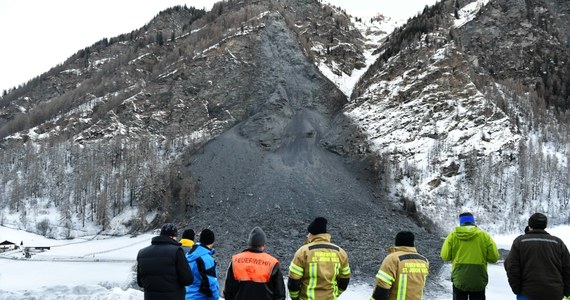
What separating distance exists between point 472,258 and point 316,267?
7.51ft

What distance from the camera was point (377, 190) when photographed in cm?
4075

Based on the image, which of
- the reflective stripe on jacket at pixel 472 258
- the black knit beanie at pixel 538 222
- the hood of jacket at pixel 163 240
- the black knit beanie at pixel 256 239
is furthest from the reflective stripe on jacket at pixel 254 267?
the black knit beanie at pixel 538 222

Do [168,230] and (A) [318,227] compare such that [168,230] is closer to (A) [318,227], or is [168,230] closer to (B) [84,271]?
(A) [318,227]

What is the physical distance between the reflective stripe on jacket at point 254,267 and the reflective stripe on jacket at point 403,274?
129cm

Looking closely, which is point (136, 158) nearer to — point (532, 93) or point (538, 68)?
point (532, 93)

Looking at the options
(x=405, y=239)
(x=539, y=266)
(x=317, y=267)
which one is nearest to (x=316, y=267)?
(x=317, y=267)

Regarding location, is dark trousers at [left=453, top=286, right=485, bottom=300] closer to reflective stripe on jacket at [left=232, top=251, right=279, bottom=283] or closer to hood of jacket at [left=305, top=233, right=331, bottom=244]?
hood of jacket at [left=305, top=233, right=331, bottom=244]

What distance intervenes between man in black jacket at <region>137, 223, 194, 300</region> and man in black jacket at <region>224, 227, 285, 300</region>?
63 cm

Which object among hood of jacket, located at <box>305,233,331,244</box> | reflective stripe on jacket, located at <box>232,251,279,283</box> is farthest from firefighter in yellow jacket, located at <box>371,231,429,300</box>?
reflective stripe on jacket, located at <box>232,251,279,283</box>

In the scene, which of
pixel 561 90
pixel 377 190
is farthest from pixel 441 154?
pixel 561 90

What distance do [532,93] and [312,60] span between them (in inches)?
Result: 1010

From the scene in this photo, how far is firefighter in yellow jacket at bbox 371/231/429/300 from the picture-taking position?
5.54m

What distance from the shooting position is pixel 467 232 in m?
6.42

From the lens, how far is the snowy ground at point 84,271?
11133 mm
